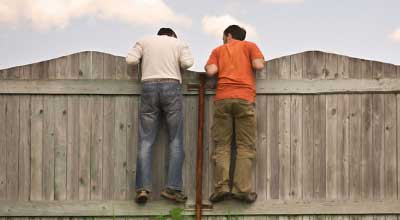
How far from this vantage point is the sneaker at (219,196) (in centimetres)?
733

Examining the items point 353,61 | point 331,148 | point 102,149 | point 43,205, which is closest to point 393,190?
point 331,148

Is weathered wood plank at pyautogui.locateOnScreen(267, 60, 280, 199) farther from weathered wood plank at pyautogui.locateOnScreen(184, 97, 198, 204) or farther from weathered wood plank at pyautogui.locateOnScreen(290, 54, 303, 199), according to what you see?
weathered wood plank at pyautogui.locateOnScreen(184, 97, 198, 204)

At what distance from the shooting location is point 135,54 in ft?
23.9

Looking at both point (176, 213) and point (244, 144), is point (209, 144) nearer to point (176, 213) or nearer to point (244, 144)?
point (244, 144)

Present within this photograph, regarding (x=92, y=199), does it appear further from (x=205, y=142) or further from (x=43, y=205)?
(x=205, y=142)

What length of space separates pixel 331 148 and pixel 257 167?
0.88 m

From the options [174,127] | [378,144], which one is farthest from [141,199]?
[378,144]

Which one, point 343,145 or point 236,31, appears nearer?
point 236,31

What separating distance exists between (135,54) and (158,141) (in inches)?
39.8

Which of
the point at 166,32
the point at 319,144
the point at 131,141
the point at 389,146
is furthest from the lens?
the point at 389,146

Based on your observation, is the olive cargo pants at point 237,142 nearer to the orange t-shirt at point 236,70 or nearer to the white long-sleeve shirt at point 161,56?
the orange t-shirt at point 236,70

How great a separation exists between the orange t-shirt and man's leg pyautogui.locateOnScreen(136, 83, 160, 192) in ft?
2.31

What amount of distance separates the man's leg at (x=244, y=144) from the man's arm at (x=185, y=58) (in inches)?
27.6

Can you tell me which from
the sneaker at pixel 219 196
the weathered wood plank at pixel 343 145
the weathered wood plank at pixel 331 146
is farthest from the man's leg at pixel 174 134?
the weathered wood plank at pixel 343 145
